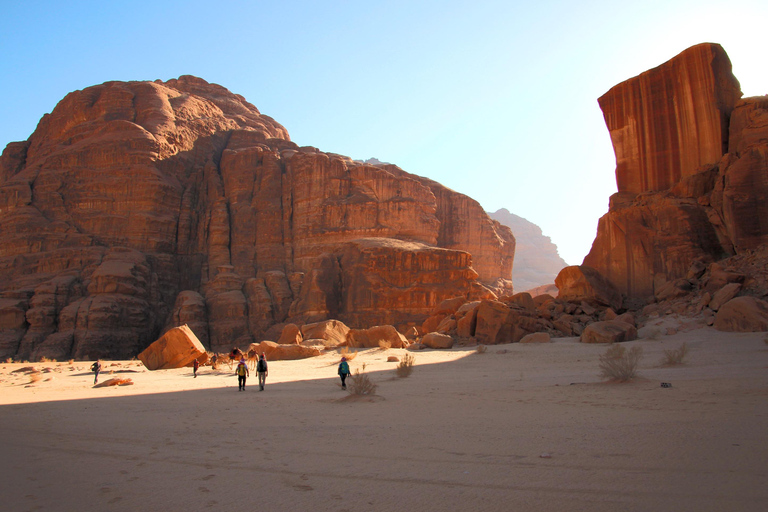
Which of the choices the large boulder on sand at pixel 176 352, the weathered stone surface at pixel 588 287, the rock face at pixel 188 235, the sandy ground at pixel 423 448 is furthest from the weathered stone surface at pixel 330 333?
the sandy ground at pixel 423 448

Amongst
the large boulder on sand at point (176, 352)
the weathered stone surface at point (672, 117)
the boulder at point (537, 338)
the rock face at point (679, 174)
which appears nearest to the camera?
the boulder at point (537, 338)

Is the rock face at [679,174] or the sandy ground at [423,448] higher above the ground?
the rock face at [679,174]

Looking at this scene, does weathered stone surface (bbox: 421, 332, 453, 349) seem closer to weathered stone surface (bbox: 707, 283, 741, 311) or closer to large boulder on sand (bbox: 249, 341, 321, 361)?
large boulder on sand (bbox: 249, 341, 321, 361)

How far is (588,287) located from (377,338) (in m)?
9.73

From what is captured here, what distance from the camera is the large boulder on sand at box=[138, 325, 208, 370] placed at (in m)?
18.8

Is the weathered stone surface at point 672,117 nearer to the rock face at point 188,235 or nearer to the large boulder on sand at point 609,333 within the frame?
the large boulder on sand at point 609,333

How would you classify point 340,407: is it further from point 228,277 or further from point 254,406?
point 228,277

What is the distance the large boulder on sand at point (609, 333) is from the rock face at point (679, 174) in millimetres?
6033

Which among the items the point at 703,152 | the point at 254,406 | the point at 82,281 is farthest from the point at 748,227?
the point at 82,281

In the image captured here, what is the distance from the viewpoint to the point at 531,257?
487 ft

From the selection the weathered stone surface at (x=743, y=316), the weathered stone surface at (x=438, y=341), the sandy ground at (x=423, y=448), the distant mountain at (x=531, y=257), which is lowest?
the sandy ground at (x=423, y=448)

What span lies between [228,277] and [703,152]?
129 feet

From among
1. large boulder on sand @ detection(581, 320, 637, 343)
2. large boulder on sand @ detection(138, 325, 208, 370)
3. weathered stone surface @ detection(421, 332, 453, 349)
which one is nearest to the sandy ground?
large boulder on sand @ detection(581, 320, 637, 343)

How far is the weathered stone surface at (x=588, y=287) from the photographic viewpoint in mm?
21527
